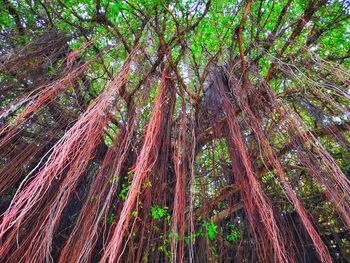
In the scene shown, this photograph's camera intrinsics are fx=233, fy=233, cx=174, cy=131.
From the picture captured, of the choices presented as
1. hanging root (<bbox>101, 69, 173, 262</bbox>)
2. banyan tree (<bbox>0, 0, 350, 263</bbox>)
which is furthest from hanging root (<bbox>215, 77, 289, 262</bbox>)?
hanging root (<bbox>101, 69, 173, 262</bbox>)

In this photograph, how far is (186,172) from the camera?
133 centimetres

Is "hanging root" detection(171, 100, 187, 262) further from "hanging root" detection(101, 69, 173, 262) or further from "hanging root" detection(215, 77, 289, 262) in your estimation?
"hanging root" detection(215, 77, 289, 262)

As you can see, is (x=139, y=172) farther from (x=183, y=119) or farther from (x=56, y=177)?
(x=183, y=119)

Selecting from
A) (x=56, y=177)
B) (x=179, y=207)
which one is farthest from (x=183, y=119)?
(x=56, y=177)

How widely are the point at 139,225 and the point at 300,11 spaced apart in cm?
177

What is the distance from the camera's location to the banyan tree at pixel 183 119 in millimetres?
1218

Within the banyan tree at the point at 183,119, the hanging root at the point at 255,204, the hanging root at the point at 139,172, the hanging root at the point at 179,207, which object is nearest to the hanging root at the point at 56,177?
the banyan tree at the point at 183,119

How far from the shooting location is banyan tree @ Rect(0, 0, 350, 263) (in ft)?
4.00

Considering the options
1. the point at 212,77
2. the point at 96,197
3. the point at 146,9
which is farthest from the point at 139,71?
the point at 96,197

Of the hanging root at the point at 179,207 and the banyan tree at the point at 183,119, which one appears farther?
the banyan tree at the point at 183,119

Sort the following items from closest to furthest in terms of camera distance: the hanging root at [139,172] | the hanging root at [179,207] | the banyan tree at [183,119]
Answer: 1. the hanging root at [139,172]
2. the hanging root at [179,207]
3. the banyan tree at [183,119]

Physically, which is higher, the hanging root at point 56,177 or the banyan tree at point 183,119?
the banyan tree at point 183,119

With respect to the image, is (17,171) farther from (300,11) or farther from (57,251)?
(300,11)

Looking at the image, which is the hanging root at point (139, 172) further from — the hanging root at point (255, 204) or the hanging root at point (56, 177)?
the hanging root at point (255, 204)
